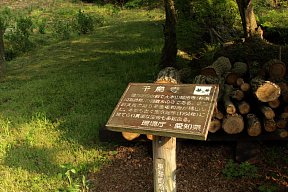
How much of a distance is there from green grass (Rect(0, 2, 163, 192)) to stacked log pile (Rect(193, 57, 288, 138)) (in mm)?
1951

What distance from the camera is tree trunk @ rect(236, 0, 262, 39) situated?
7.91 metres

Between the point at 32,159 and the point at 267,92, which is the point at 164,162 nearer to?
the point at 267,92

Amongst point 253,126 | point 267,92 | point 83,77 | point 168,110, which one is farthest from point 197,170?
point 83,77

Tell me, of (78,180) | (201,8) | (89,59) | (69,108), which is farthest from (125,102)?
(89,59)

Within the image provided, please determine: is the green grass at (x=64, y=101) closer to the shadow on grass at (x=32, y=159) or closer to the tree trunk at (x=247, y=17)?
the shadow on grass at (x=32, y=159)

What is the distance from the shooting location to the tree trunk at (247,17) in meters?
7.91

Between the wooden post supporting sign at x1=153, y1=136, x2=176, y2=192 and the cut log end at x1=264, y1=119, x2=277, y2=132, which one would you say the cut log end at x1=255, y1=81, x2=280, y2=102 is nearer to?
the cut log end at x1=264, y1=119, x2=277, y2=132

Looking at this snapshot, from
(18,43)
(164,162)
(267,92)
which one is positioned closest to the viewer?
(164,162)

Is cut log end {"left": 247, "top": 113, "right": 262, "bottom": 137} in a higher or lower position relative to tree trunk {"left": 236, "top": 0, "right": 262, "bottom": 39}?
lower

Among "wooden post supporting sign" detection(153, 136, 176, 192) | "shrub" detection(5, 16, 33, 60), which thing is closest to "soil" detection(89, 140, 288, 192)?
"wooden post supporting sign" detection(153, 136, 176, 192)

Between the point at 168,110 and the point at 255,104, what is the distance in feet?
6.27

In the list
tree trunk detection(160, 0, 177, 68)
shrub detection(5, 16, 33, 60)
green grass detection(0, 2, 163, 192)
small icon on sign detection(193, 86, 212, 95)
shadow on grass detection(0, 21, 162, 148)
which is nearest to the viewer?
small icon on sign detection(193, 86, 212, 95)

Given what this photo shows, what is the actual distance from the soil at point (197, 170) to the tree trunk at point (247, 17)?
364cm

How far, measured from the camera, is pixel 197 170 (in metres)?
5.05
